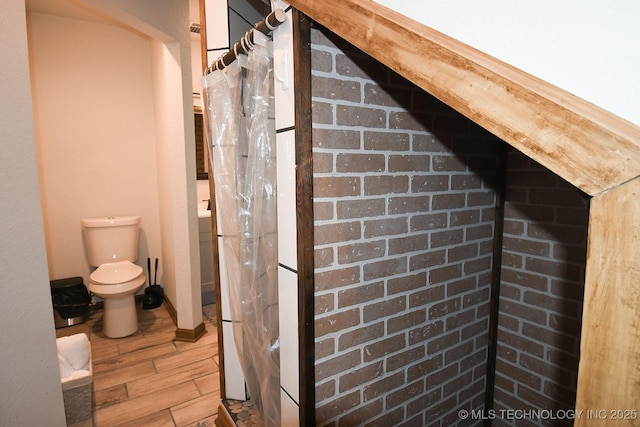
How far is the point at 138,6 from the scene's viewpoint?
2.10 metres

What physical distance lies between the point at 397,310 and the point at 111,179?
3042mm

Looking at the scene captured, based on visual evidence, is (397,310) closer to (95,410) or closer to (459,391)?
(459,391)

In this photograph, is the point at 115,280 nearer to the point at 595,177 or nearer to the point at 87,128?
the point at 87,128

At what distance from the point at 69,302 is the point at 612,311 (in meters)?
3.57

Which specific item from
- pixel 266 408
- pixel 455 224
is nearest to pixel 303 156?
pixel 455 224

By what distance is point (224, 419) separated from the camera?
5.43 feet

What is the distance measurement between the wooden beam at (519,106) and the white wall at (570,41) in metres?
0.02

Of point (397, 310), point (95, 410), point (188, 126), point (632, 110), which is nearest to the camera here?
point (632, 110)

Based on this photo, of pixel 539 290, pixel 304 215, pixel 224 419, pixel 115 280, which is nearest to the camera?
pixel 304 215

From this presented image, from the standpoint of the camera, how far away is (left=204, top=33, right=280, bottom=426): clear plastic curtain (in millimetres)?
1151

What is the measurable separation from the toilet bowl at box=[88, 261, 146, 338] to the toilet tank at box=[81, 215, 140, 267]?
22 centimetres

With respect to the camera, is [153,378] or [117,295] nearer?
[153,378]

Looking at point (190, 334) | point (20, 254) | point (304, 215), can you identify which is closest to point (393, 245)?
point (304, 215)

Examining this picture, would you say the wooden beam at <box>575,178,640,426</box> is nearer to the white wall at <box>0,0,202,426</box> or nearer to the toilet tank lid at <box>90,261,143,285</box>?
the white wall at <box>0,0,202,426</box>
